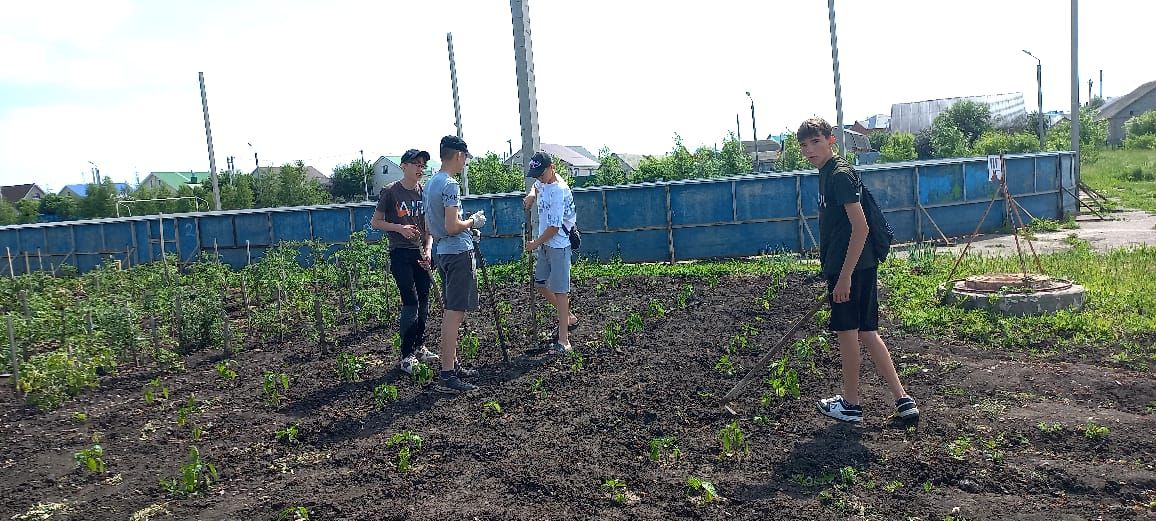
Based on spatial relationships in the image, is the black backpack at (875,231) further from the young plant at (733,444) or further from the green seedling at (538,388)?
the green seedling at (538,388)

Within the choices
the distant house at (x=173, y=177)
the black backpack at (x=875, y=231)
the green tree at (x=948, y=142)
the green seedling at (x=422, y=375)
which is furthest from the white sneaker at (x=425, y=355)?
the distant house at (x=173, y=177)

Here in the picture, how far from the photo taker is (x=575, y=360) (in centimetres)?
629

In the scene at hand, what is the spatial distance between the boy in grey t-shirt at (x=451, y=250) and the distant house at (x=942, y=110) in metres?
56.1

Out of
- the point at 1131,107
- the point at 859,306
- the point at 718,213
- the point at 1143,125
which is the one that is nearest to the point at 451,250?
the point at 859,306

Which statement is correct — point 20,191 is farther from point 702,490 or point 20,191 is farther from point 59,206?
point 702,490

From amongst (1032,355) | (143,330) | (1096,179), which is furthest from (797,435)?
(1096,179)

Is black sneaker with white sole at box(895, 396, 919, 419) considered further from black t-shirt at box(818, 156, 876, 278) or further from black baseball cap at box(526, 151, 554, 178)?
black baseball cap at box(526, 151, 554, 178)

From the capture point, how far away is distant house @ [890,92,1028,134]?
56.6 meters

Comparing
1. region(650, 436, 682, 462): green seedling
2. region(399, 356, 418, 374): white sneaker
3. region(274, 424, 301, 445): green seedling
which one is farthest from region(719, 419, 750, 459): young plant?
region(399, 356, 418, 374): white sneaker

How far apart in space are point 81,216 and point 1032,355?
5226 cm

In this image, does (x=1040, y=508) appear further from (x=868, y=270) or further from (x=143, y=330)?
(x=143, y=330)

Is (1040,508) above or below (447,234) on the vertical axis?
below

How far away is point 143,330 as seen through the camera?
805 cm

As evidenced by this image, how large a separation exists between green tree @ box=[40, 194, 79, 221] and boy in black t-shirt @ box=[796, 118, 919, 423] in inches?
2054
